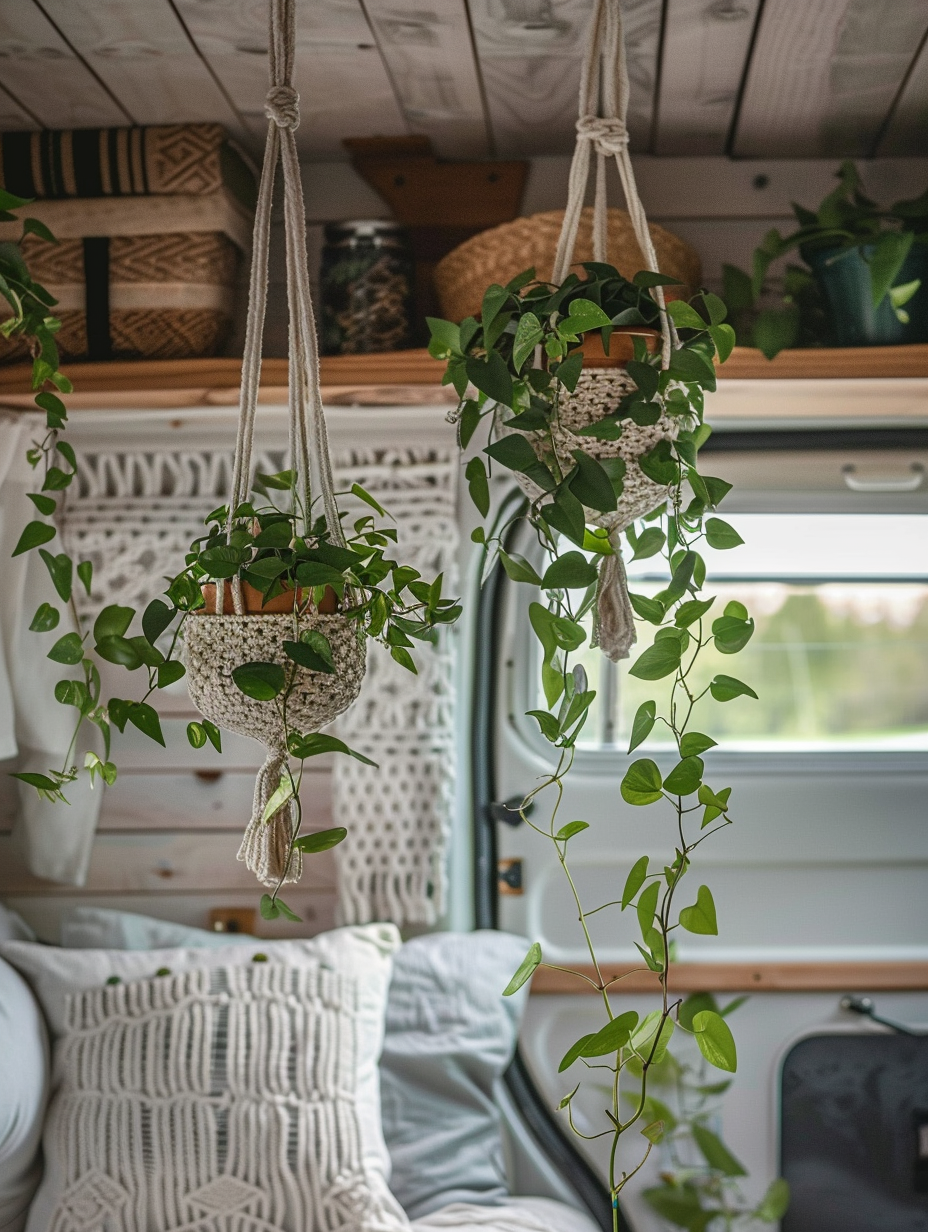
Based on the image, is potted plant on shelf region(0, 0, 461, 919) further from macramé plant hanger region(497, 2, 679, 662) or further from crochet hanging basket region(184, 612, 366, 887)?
macramé plant hanger region(497, 2, 679, 662)

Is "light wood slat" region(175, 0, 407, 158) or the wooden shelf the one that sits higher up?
"light wood slat" region(175, 0, 407, 158)

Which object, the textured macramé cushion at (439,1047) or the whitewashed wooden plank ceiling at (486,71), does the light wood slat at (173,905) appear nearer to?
the textured macramé cushion at (439,1047)

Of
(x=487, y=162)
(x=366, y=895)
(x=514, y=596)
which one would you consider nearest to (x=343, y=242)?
(x=487, y=162)

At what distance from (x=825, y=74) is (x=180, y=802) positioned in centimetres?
148

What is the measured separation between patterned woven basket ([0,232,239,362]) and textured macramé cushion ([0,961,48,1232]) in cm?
94

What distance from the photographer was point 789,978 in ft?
5.78

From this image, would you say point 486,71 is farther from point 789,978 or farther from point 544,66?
point 789,978

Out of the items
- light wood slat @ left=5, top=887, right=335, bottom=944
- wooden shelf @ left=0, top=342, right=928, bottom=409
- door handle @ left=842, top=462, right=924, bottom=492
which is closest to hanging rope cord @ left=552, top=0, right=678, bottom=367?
wooden shelf @ left=0, top=342, right=928, bottom=409

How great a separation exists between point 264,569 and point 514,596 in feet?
3.42

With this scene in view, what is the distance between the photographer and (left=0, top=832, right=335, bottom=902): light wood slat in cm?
175

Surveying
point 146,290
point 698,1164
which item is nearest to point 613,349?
point 146,290

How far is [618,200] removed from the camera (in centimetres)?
170

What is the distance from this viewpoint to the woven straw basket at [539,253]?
4.69 feet

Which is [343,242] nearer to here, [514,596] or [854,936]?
[514,596]
